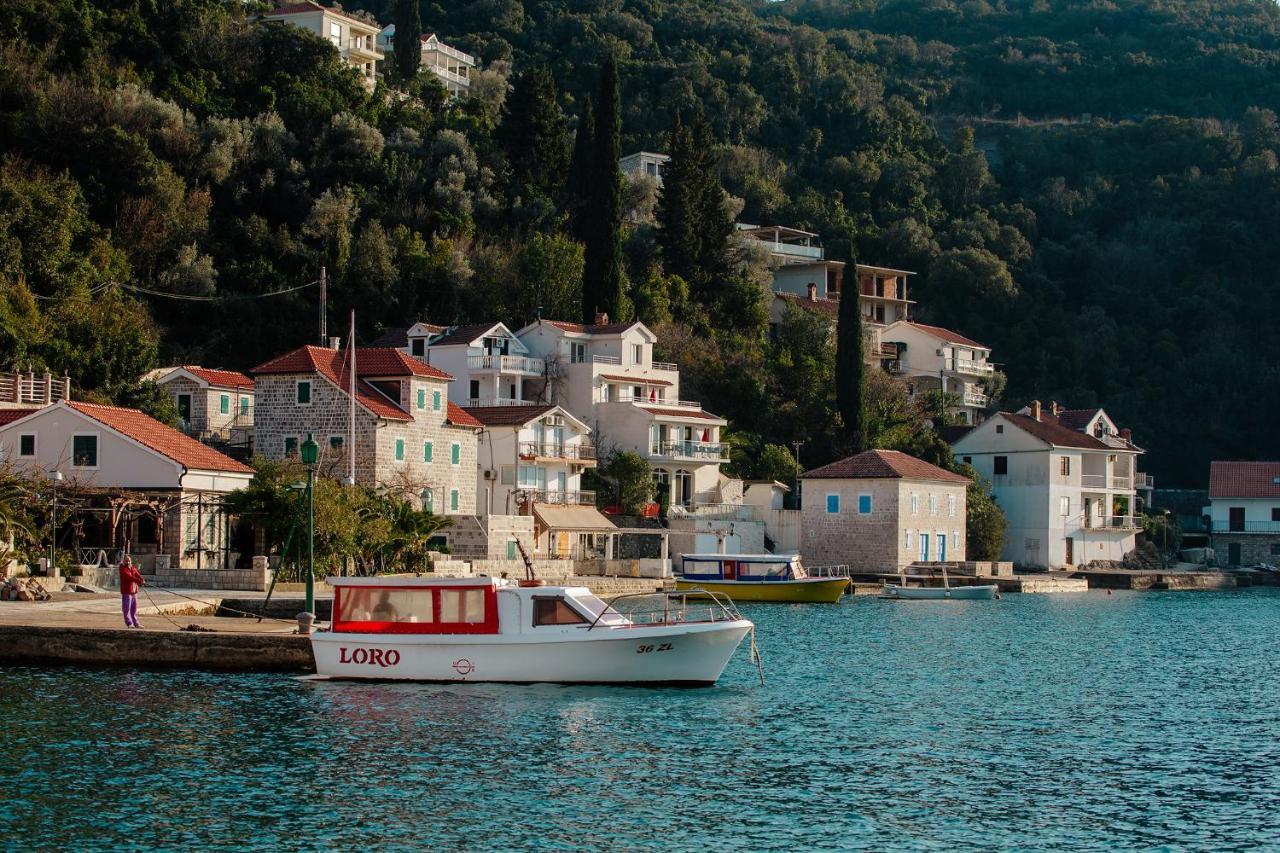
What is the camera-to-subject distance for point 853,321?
81750 millimetres

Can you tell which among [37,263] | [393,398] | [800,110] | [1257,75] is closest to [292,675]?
[393,398]

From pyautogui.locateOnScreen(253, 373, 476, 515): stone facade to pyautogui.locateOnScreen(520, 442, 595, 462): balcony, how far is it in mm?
5007

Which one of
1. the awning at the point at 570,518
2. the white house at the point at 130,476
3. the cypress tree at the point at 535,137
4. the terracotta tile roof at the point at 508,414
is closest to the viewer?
the white house at the point at 130,476

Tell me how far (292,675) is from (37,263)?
4357cm

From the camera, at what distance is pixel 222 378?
68875 millimetres

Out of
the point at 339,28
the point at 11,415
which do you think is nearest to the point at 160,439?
the point at 11,415

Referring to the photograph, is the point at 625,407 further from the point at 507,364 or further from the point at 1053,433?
the point at 1053,433

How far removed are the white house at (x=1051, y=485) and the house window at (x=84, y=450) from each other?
50025 millimetres

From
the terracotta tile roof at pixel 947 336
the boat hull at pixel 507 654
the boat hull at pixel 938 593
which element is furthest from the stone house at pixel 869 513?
the boat hull at pixel 507 654

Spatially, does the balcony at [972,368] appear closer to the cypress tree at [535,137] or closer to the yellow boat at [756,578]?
the cypress tree at [535,137]

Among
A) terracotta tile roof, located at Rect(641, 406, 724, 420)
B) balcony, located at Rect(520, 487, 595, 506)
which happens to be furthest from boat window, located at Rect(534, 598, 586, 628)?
terracotta tile roof, located at Rect(641, 406, 724, 420)

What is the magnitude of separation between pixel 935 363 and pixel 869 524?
Answer: 29583mm

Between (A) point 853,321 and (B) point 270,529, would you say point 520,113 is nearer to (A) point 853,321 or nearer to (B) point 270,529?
(A) point 853,321

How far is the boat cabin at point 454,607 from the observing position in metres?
32.7
